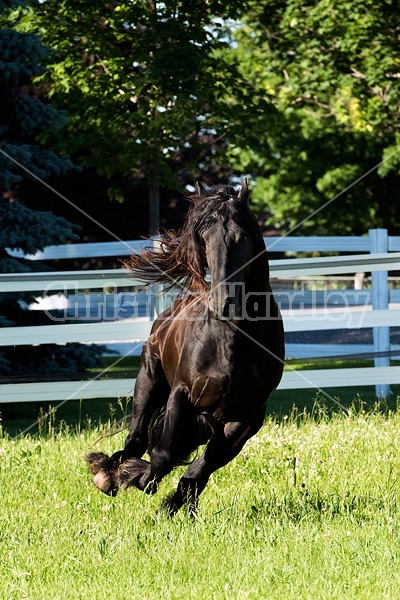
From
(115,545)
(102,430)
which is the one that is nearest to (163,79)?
(102,430)

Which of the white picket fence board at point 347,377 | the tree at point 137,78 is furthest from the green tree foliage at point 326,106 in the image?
the white picket fence board at point 347,377

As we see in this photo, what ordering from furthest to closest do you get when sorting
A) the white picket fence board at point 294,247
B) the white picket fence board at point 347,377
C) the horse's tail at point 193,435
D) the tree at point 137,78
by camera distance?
the tree at point 137,78, the white picket fence board at point 294,247, the white picket fence board at point 347,377, the horse's tail at point 193,435

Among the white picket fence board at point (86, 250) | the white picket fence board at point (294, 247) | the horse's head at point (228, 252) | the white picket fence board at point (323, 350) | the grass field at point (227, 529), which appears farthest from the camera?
the white picket fence board at point (323, 350)

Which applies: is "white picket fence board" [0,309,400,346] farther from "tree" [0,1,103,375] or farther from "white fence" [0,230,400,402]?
"tree" [0,1,103,375]

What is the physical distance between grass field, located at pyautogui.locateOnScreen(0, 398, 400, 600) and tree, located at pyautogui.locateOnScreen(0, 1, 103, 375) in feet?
10.6

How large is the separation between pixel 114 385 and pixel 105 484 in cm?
289

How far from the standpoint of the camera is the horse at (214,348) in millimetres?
4516

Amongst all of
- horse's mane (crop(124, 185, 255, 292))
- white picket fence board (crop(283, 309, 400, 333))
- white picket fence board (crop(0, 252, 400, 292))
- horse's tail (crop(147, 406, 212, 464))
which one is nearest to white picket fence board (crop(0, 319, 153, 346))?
white picket fence board (crop(0, 252, 400, 292))

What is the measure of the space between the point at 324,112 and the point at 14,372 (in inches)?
661

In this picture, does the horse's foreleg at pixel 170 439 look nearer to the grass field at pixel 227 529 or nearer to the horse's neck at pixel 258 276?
the grass field at pixel 227 529

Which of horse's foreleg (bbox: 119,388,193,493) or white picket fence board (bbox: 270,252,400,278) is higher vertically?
white picket fence board (bbox: 270,252,400,278)

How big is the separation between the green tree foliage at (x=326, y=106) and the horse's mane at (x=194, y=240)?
9.86m

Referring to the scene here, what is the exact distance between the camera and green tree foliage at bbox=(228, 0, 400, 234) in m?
20.5

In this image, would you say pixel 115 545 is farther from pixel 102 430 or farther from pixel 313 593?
pixel 102 430
